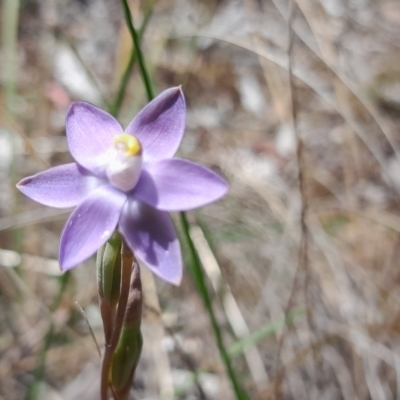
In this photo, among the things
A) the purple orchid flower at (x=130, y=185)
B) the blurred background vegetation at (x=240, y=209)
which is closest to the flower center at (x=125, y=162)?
the purple orchid flower at (x=130, y=185)

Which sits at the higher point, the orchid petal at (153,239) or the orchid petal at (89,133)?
the orchid petal at (89,133)

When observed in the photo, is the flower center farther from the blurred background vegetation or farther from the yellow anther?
the blurred background vegetation

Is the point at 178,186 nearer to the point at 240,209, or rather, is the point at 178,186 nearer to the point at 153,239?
the point at 153,239

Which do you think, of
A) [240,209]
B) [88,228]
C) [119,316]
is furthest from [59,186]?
[240,209]

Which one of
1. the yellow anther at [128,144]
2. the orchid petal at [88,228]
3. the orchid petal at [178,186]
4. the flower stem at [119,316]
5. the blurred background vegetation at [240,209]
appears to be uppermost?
the yellow anther at [128,144]

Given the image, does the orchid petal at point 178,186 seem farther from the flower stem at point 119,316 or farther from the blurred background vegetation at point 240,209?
the blurred background vegetation at point 240,209

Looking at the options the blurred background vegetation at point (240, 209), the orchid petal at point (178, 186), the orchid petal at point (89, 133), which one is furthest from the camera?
the blurred background vegetation at point (240, 209)
